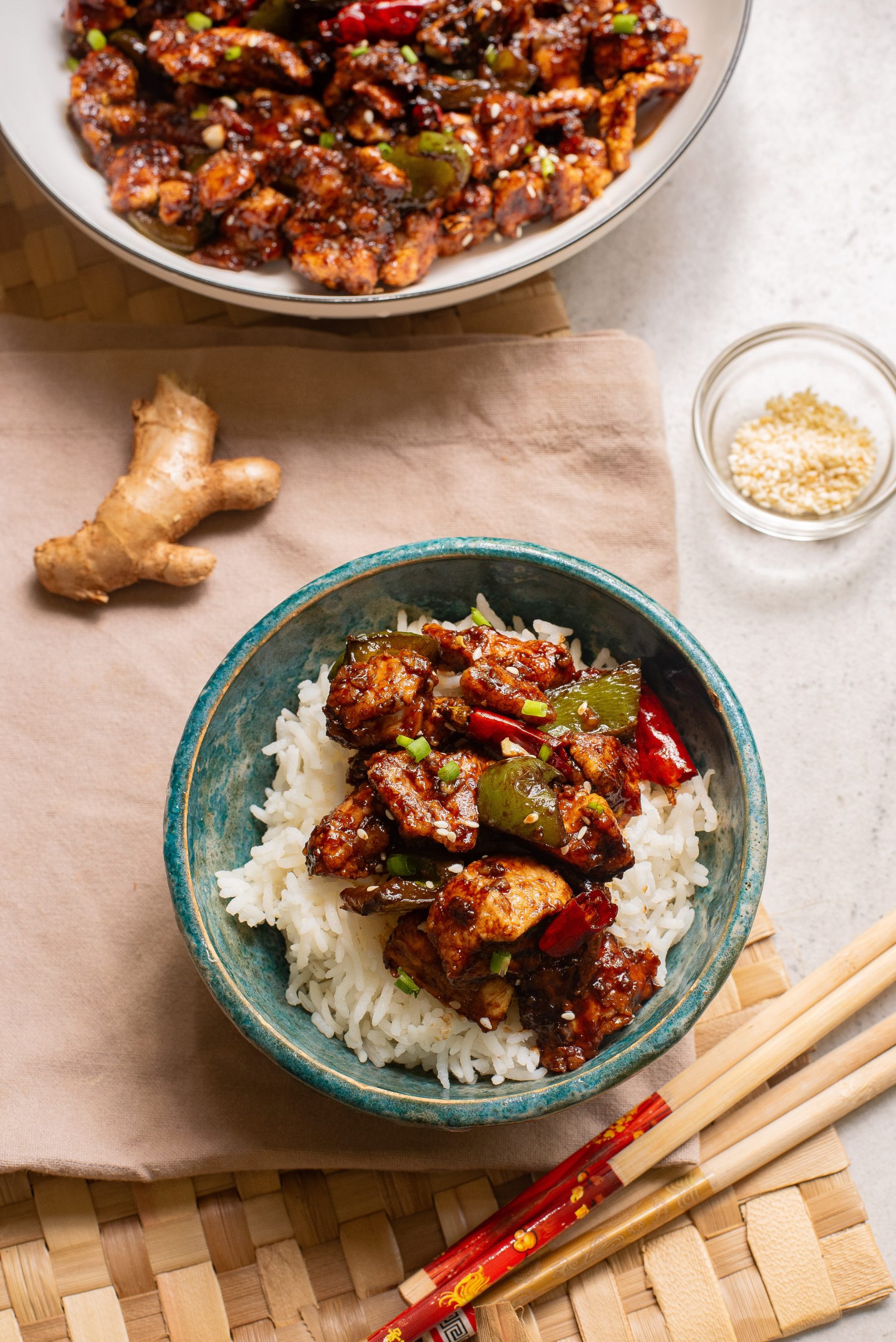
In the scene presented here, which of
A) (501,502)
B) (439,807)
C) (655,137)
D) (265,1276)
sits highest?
(655,137)

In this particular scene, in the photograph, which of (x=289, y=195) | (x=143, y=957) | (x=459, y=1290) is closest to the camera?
(x=459, y=1290)

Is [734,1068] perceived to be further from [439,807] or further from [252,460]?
[252,460]

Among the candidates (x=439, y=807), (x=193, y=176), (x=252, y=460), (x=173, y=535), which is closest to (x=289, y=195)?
(x=193, y=176)

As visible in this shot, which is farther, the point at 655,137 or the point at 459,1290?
the point at 655,137

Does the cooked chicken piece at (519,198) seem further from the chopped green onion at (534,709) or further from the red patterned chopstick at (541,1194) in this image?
the red patterned chopstick at (541,1194)

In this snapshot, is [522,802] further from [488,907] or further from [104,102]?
[104,102]

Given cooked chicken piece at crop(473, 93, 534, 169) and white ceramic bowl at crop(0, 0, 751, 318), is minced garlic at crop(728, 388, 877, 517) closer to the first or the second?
white ceramic bowl at crop(0, 0, 751, 318)
